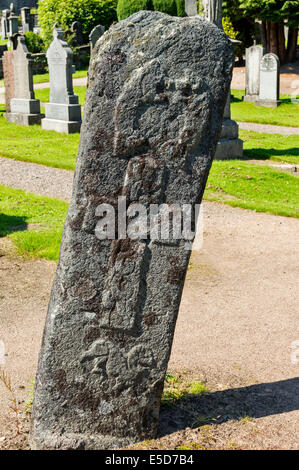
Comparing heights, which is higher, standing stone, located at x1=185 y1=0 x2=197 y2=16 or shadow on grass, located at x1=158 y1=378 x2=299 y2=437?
standing stone, located at x1=185 y1=0 x2=197 y2=16

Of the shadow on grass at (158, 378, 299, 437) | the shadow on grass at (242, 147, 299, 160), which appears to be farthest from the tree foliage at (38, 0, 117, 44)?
the shadow on grass at (158, 378, 299, 437)

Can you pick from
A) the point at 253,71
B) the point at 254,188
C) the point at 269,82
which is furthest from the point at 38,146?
the point at 253,71

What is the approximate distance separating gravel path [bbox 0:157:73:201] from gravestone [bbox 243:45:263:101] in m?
11.2

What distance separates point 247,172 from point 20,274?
609cm

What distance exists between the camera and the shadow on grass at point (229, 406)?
382cm

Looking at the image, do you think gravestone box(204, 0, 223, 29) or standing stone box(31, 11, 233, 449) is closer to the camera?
standing stone box(31, 11, 233, 449)

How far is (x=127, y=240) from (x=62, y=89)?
1309cm

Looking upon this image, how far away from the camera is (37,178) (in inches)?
449

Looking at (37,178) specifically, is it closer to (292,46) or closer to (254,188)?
(254,188)

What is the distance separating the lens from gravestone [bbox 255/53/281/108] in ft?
64.1

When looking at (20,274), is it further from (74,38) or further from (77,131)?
(74,38)

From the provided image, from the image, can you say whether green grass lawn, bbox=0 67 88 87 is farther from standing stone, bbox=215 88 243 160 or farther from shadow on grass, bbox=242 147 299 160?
standing stone, bbox=215 88 243 160

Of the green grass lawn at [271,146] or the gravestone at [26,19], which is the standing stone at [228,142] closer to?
the green grass lawn at [271,146]

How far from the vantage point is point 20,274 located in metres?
6.80
